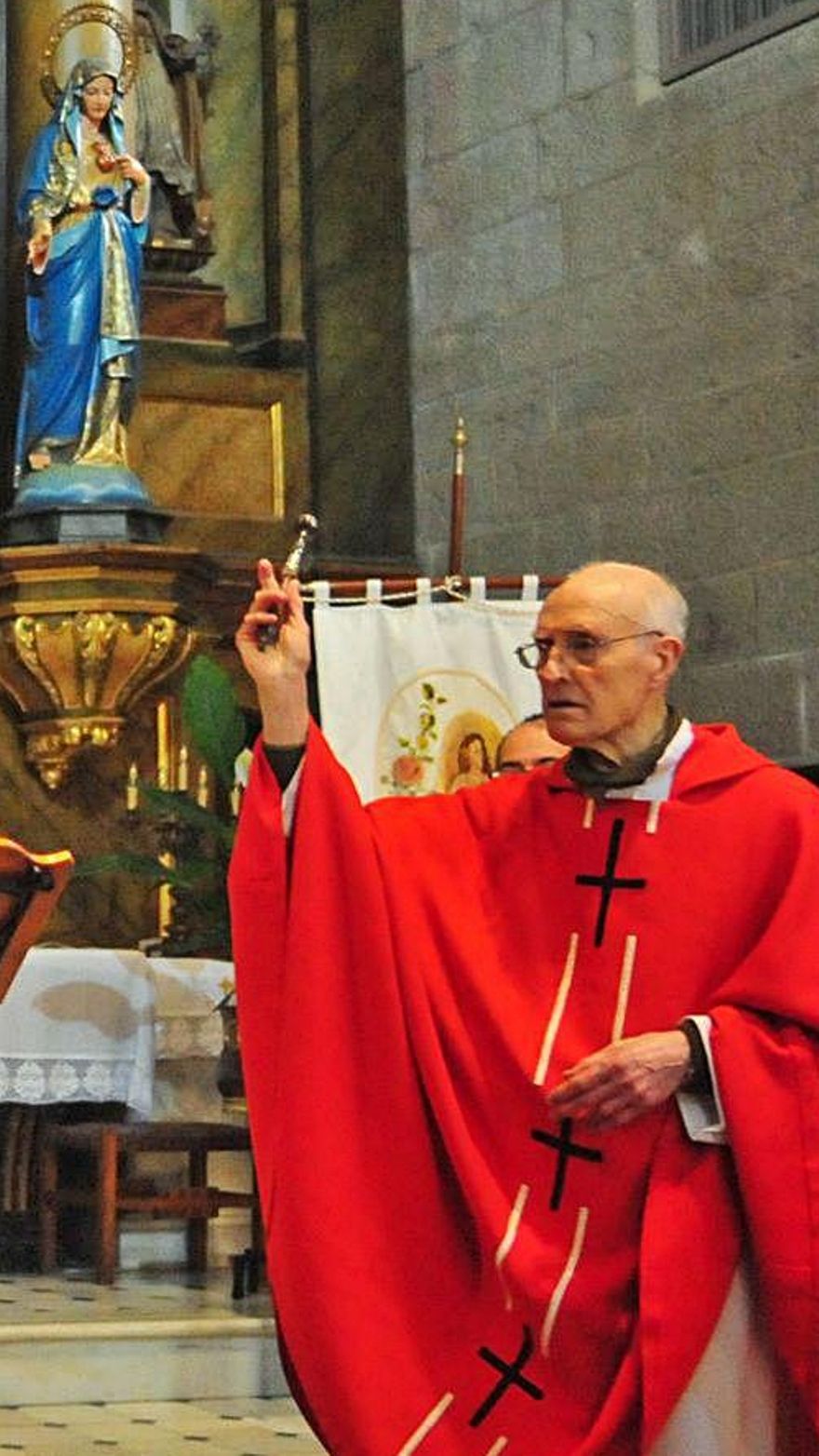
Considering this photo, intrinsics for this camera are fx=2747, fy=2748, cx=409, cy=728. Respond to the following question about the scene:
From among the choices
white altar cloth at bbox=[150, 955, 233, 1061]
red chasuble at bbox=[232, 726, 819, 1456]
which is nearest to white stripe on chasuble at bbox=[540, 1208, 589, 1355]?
red chasuble at bbox=[232, 726, 819, 1456]

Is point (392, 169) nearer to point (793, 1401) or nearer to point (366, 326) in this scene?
point (366, 326)

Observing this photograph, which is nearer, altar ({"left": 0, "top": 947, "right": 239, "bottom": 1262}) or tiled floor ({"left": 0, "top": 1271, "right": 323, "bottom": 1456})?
tiled floor ({"left": 0, "top": 1271, "right": 323, "bottom": 1456})

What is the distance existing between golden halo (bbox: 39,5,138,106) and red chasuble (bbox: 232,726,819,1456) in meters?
5.35

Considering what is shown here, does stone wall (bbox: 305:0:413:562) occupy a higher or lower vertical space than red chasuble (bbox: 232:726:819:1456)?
higher

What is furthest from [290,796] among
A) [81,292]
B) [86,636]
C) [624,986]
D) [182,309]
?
[182,309]

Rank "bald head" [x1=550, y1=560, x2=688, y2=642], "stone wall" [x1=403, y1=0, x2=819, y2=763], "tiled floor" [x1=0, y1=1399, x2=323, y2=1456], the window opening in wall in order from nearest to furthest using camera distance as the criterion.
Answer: "bald head" [x1=550, y1=560, x2=688, y2=642] < "tiled floor" [x1=0, y1=1399, x2=323, y2=1456] < "stone wall" [x1=403, y1=0, x2=819, y2=763] < the window opening in wall

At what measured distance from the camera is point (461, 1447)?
154 inches

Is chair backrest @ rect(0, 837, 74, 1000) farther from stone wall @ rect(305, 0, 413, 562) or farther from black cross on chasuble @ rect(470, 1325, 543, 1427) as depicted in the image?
stone wall @ rect(305, 0, 413, 562)

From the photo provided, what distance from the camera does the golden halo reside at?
8859mm

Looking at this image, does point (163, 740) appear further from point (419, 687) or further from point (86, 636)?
point (419, 687)

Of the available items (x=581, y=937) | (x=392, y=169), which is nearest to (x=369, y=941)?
(x=581, y=937)

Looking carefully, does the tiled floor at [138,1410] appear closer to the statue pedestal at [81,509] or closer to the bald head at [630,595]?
the bald head at [630,595]

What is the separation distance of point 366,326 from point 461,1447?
673 cm

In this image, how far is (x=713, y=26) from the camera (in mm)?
9055
